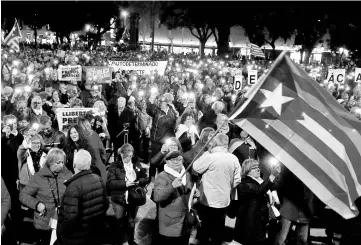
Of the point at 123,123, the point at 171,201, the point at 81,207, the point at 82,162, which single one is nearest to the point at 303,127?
the point at 171,201

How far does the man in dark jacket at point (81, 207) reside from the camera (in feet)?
15.9

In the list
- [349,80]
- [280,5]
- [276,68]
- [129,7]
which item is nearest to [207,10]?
[280,5]

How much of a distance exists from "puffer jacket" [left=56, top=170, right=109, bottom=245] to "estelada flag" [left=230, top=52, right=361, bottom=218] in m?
1.60

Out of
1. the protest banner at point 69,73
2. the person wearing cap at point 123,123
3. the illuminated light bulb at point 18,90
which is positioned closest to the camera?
the person wearing cap at point 123,123

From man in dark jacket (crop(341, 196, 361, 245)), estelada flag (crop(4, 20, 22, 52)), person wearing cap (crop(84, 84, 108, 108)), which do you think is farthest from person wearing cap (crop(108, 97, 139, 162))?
estelada flag (crop(4, 20, 22, 52))

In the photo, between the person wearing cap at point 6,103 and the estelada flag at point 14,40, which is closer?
the person wearing cap at point 6,103

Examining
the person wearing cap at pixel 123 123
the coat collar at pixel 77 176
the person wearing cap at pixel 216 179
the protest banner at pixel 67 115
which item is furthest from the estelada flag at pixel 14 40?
the coat collar at pixel 77 176

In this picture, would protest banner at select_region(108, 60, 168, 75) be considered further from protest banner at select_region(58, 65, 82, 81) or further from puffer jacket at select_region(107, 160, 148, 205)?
puffer jacket at select_region(107, 160, 148, 205)

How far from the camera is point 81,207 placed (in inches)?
194

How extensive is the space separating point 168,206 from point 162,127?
128 inches

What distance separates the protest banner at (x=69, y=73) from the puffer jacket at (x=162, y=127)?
5.07 metres

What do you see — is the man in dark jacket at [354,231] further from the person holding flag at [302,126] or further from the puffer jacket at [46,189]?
the puffer jacket at [46,189]

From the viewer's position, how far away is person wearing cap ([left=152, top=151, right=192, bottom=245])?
5.62 meters

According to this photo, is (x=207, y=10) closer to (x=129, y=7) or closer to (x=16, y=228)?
(x=129, y=7)
